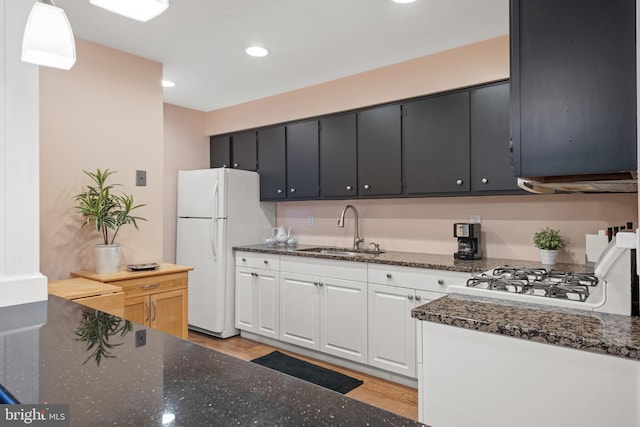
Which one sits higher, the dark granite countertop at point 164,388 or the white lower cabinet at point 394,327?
the dark granite countertop at point 164,388

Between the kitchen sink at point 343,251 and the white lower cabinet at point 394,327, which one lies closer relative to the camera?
the white lower cabinet at point 394,327

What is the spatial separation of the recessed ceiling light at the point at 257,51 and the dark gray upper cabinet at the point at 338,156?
0.91 m

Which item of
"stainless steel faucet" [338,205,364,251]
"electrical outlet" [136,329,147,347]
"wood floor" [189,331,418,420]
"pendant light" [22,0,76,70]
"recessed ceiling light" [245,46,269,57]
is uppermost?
"recessed ceiling light" [245,46,269,57]

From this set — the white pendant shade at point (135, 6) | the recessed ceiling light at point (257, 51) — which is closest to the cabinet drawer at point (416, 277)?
the recessed ceiling light at point (257, 51)

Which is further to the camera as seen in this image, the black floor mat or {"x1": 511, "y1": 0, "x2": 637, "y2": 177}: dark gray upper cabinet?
the black floor mat

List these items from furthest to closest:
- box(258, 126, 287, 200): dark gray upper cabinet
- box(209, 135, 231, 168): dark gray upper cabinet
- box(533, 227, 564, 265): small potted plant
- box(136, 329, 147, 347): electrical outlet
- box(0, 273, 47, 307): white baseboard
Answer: box(209, 135, 231, 168): dark gray upper cabinet, box(258, 126, 287, 200): dark gray upper cabinet, box(533, 227, 564, 265): small potted plant, box(0, 273, 47, 307): white baseboard, box(136, 329, 147, 347): electrical outlet

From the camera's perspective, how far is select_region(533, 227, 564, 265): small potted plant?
8.80ft

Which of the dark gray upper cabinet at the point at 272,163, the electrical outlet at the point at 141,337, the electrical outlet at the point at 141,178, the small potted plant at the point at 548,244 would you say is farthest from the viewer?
the dark gray upper cabinet at the point at 272,163

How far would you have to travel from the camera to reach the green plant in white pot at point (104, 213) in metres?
2.76

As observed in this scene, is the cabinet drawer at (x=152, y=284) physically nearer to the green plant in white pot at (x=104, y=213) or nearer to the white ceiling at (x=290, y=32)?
the green plant in white pot at (x=104, y=213)

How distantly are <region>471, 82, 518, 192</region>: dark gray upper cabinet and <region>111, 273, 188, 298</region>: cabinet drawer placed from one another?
2.30 meters

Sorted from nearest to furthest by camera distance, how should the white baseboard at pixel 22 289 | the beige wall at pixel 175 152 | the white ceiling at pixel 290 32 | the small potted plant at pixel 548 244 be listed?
the white baseboard at pixel 22 289, the white ceiling at pixel 290 32, the small potted plant at pixel 548 244, the beige wall at pixel 175 152

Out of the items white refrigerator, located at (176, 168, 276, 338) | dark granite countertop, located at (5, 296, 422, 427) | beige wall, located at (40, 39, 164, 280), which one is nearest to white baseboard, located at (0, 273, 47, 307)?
dark granite countertop, located at (5, 296, 422, 427)

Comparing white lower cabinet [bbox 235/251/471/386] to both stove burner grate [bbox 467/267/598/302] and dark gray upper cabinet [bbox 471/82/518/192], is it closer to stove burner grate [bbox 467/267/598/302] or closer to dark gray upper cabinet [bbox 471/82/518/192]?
stove burner grate [bbox 467/267/598/302]
